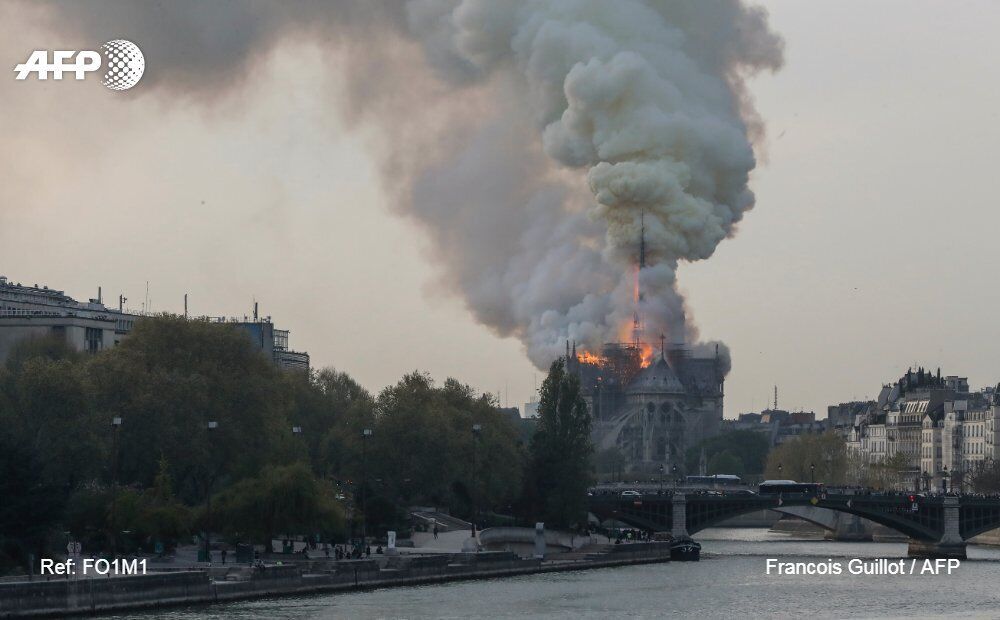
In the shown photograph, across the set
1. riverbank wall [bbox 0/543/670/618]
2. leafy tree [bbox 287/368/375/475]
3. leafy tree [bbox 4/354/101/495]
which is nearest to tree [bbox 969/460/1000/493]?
leafy tree [bbox 287/368/375/475]

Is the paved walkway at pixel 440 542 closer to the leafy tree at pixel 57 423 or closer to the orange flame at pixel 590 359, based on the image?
the leafy tree at pixel 57 423

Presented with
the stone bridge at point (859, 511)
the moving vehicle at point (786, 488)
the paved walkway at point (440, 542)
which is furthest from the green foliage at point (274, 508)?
the moving vehicle at point (786, 488)

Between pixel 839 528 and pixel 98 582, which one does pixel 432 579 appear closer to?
pixel 98 582

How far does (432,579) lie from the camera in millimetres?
80812

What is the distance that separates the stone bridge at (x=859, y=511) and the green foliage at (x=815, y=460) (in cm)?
5022

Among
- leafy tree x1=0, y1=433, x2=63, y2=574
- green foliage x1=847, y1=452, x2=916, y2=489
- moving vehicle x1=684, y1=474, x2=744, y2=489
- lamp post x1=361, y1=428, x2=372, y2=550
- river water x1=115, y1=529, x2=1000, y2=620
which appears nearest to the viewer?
leafy tree x1=0, y1=433, x2=63, y2=574

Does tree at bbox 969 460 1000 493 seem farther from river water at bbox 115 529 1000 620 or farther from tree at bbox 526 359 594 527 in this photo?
river water at bbox 115 529 1000 620

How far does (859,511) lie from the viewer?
381 feet

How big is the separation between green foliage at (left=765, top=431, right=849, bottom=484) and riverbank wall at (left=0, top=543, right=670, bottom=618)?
2928 inches

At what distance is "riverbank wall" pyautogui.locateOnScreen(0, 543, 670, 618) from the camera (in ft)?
193

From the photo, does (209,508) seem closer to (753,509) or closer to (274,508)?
(274,508)

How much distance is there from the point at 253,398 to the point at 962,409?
93.9m

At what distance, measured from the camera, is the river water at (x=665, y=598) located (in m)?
68.8

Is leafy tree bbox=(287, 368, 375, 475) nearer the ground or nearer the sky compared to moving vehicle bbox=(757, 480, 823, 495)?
nearer the sky
